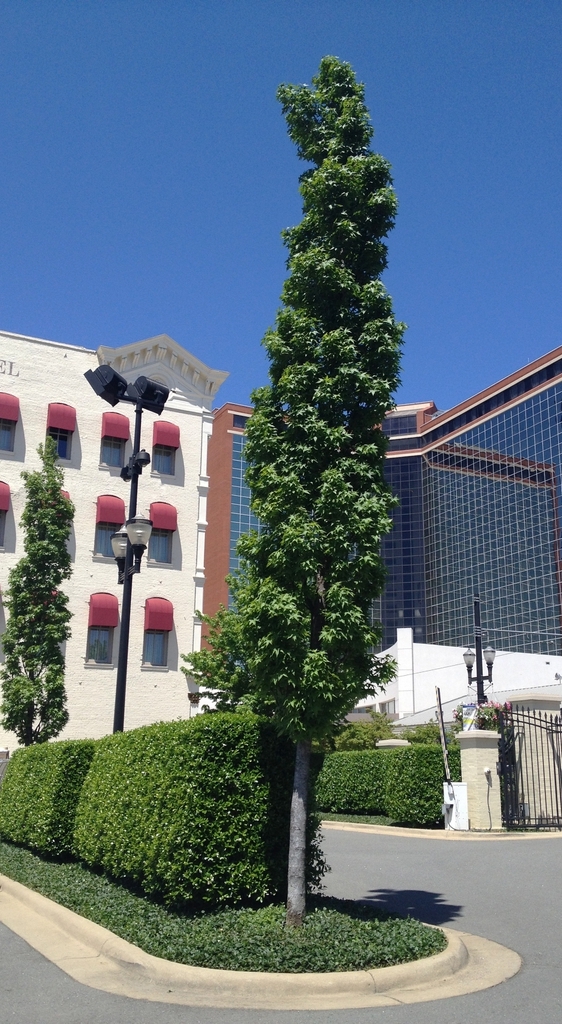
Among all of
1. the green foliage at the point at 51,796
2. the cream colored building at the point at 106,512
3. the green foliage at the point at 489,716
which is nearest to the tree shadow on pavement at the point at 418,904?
the green foliage at the point at 51,796

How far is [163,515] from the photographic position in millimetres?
34906

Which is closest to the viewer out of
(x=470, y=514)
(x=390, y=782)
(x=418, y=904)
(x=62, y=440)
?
(x=418, y=904)

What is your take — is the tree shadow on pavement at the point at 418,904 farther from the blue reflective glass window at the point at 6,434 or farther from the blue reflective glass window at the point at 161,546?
the blue reflective glass window at the point at 6,434

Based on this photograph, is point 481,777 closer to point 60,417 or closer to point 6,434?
point 60,417

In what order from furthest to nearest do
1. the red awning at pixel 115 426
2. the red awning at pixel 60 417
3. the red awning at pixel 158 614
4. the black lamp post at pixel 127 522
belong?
the red awning at pixel 115 426
the red awning at pixel 158 614
the red awning at pixel 60 417
the black lamp post at pixel 127 522

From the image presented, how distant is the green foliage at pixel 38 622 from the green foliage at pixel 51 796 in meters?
5.43

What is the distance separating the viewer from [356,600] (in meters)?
9.30

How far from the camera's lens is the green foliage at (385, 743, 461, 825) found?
22938mm

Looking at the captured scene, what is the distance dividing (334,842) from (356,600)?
12.5 metres

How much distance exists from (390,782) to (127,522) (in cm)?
1383

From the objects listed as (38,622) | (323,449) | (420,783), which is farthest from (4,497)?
(323,449)

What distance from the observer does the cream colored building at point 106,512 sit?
1280 inches

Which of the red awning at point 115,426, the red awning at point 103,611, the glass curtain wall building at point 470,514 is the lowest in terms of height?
the red awning at point 103,611

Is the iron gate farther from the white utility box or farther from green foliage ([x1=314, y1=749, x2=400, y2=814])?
green foliage ([x1=314, y1=749, x2=400, y2=814])
